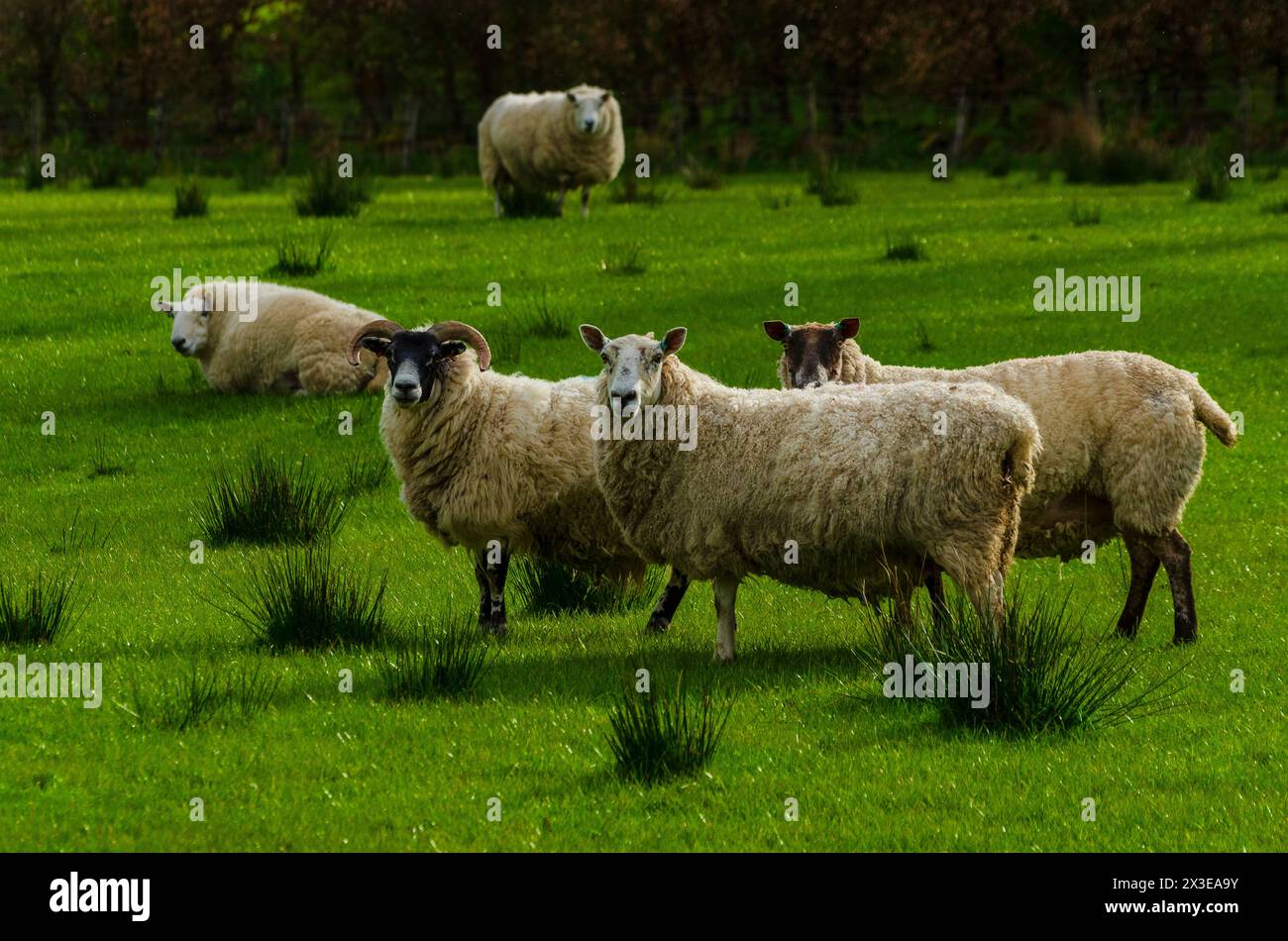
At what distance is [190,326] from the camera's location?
1595cm

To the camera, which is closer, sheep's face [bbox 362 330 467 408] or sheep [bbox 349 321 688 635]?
sheep's face [bbox 362 330 467 408]

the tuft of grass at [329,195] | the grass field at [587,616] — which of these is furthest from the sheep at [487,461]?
the tuft of grass at [329,195]

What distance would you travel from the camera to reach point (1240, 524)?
11.9 metres

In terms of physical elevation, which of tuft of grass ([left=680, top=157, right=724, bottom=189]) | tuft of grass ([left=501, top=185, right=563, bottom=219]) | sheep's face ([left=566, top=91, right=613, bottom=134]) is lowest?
tuft of grass ([left=501, top=185, right=563, bottom=219])

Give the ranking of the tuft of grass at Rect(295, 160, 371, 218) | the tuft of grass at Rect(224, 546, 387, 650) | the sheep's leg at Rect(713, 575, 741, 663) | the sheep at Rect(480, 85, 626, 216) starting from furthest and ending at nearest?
the sheep at Rect(480, 85, 626, 216) < the tuft of grass at Rect(295, 160, 371, 218) < the tuft of grass at Rect(224, 546, 387, 650) < the sheep's leg at Rect(713, 575, 741, 663)

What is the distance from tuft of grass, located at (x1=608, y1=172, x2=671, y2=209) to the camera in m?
26.4

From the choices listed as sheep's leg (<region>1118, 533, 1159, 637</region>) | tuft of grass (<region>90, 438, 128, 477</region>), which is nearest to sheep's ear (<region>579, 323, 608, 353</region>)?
sheep's leg (<region>1118, 533, 1159, 637</region>)

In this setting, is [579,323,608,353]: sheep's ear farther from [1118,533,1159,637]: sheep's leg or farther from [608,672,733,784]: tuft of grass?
[1118,533,1159,637]: sheep's leg

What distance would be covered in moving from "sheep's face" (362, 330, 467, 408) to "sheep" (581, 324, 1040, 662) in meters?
1.13

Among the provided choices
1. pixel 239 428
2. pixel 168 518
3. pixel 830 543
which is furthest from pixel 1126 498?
pixel 239 428

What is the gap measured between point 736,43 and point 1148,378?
112 ft

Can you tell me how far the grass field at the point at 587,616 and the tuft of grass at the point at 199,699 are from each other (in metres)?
0.08

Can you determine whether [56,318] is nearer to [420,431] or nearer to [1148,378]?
[420,431]

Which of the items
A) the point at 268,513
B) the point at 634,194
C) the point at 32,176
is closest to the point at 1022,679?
the point at 268,513
